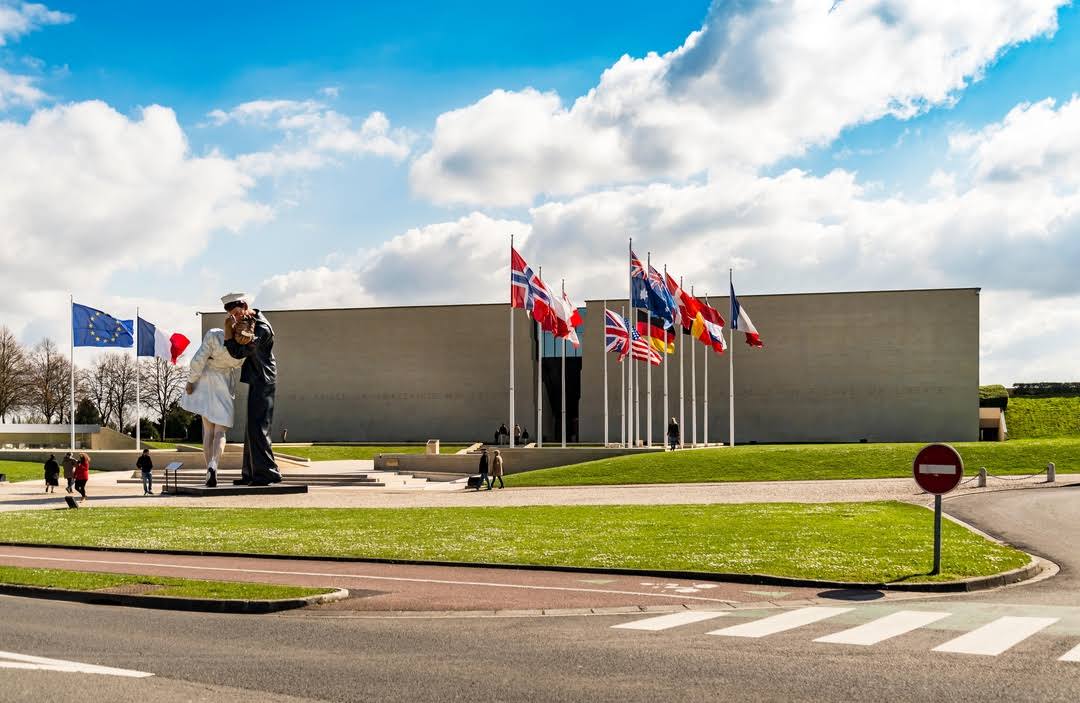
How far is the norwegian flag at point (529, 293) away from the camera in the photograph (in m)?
41.8

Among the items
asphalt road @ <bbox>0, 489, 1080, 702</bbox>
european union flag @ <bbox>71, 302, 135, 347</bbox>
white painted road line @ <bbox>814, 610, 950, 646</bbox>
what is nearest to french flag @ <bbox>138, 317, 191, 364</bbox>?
european union flag @ <bbox>71, 302, 135, 347</bbox>

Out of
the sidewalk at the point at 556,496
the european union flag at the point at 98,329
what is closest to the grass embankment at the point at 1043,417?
the sidewalk at the point at 556,496

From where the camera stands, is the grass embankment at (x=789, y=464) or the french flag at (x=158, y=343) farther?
the french flag at (x=158, y=343)

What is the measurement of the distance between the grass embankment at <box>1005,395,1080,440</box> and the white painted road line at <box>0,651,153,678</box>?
66.4m

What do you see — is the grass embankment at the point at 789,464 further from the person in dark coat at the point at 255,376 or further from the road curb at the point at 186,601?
the road curb at the point at 186,601

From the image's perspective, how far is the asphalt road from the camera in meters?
7.40

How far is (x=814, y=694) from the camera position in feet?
23.8

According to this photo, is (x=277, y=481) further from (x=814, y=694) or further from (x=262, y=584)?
(x=814, y=694)

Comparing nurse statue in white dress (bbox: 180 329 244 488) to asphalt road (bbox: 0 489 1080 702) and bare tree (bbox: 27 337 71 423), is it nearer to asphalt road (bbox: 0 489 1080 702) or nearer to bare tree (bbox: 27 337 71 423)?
asphalt road (bbox: 0 489 1080 702)

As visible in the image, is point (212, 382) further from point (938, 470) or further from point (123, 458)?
point (938, 470)

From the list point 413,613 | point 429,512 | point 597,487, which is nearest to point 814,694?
point 413,613

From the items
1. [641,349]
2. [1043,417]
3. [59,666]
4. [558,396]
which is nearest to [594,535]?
[59,666]

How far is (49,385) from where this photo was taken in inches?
3408

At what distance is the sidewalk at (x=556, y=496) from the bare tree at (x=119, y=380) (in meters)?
57.9
